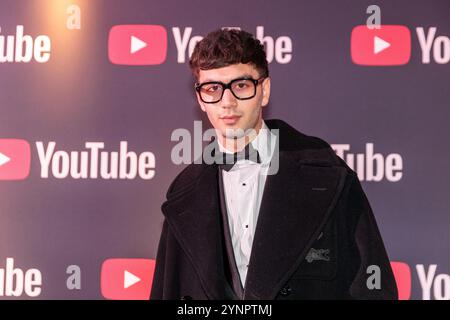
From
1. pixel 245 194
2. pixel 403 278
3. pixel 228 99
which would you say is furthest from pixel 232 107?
pixel 403 278

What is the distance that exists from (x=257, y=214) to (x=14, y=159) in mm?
966

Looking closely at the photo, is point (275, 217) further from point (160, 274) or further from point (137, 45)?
point (137, 45)

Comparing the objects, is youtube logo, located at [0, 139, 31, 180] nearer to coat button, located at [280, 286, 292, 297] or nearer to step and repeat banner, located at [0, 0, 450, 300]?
step and repeat banner, located at [0, 0, 450, 300]

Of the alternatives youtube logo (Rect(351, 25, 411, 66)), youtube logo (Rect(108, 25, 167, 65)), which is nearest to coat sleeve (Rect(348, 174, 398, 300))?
youtube logo (Rect(351, 25, 411, 66))

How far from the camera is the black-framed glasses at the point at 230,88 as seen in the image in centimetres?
185

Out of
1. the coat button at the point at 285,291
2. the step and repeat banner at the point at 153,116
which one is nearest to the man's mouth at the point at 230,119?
the step and repeat banner at the point at 153,116

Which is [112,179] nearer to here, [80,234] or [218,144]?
[80,234]

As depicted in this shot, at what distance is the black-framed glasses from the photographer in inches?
72.9

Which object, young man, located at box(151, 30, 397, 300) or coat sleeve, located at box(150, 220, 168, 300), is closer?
young man, located at box(151, 30, 397, 300)

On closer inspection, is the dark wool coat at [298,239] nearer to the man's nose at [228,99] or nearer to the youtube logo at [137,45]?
the man's nose at [228,99]

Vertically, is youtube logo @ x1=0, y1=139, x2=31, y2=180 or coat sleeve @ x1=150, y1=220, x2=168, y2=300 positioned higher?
youtube logo @ x1=0, y1=139, x2=31, y2=180

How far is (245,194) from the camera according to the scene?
1.88 meters

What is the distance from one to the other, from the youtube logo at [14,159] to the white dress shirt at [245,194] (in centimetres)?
77
